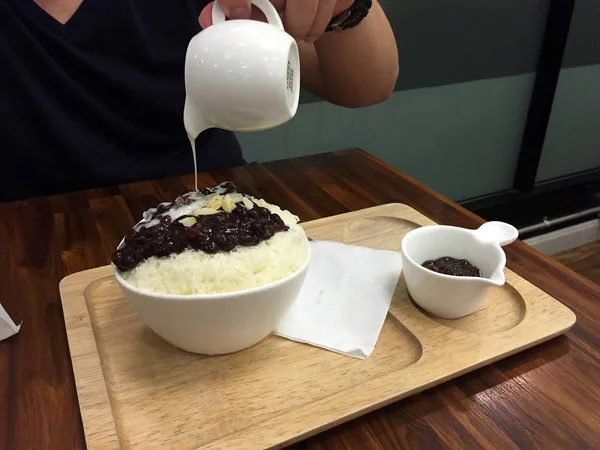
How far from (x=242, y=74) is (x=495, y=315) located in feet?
1.89

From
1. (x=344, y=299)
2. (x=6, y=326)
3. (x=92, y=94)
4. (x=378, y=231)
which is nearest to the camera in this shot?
(x=6, y=326)

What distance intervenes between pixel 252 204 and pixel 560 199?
8.83ft

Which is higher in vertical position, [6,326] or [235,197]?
[235,197]

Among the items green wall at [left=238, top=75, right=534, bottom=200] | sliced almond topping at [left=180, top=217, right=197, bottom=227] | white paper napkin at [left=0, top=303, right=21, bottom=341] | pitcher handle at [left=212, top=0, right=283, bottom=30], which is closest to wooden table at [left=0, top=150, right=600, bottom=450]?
white paper napkin at [left=0, top=303, right=21, bottom=341]

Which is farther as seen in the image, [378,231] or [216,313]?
[378,231]

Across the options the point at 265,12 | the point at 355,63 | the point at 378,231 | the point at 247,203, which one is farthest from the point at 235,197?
the point at 355,63

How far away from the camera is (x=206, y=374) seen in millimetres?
774

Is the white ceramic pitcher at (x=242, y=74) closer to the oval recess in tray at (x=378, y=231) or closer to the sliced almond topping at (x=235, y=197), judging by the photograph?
the sliced almond topping at (x=235, y=197)

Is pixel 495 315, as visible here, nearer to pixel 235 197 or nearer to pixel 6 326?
pixel 235 197

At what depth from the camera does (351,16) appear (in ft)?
3.91

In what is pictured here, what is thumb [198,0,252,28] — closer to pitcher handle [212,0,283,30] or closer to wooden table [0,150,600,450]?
pitcher handle [212,0,283,30]

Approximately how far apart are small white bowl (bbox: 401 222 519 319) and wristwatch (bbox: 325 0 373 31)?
1.77 ft

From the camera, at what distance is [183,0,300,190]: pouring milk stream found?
743 millimetres

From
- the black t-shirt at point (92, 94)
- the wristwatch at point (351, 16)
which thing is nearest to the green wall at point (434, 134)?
the black t-shirt at point (92, 94)
